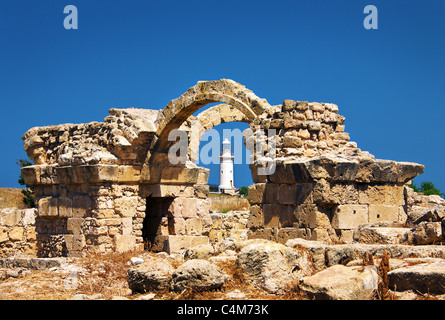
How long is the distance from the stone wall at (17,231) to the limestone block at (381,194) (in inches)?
305

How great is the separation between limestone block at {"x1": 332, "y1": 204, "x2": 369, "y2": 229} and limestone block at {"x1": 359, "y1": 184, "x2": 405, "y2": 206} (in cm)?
14

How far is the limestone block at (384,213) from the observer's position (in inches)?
333

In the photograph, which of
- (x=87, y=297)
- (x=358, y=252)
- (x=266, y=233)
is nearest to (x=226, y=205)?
(x=266, y=233)

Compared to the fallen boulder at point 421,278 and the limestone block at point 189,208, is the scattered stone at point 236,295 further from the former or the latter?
the limestone block at point 189,208

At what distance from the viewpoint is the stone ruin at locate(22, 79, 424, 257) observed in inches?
325

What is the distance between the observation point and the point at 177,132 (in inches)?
472

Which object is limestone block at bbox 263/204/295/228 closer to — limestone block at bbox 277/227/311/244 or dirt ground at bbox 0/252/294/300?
limestone block at bbox 277/227/311/244

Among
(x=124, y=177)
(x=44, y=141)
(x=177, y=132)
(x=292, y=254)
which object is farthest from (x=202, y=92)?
(x=292, y=254)

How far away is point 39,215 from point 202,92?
4.71m

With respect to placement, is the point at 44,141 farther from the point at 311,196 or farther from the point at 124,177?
the point at 311,196

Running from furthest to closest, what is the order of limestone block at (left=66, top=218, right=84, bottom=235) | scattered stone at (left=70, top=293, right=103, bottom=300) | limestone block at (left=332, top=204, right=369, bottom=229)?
A: limestone block at (left=66, top=218, right=84, bottom=235)
limestone block at (left=332, top=204, right=369, bottom=229)
scattered stone at (left=70, top=293, right=103, bottom=300)

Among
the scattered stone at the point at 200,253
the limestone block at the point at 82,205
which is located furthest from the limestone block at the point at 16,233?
the scattered stone at the point at 200,253

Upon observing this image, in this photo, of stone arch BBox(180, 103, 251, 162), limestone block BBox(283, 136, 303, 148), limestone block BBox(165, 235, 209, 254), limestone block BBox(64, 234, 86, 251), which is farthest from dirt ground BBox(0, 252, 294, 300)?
stone arch BBox(180, 103, 251, 162)

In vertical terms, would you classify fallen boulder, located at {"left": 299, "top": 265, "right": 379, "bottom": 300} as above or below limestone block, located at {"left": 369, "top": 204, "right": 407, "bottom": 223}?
below
